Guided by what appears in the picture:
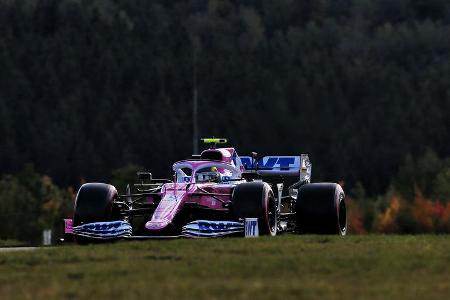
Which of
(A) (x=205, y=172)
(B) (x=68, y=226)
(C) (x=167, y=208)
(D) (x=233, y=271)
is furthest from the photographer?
(A) (x=205, y=172)

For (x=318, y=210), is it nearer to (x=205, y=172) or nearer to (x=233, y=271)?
(x=205, y=172)

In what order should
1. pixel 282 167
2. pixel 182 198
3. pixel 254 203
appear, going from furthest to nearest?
pixel 282 167, pixel 182 198, pixel 254 203

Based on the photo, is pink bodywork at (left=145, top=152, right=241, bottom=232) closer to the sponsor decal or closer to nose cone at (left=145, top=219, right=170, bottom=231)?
nose cone at (left=145, top=219, right=170, bottom=231)

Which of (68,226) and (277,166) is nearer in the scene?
(68,226)

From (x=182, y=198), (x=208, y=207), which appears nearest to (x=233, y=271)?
(x=182, y=198)

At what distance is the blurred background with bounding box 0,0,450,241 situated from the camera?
102 meters

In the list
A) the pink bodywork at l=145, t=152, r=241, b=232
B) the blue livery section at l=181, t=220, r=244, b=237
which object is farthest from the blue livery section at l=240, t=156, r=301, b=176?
the blue livery section at l=181, t=220, r=244, b=237

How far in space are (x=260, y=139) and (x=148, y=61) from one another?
55441 millimetres

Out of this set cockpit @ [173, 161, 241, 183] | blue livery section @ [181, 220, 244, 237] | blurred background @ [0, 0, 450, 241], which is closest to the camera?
blue livery section @ [181, 220, 244, 237]

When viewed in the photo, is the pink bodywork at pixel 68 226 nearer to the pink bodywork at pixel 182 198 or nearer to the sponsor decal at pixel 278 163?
the pink bodywork at pixel 182 198

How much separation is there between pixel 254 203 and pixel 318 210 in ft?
5.53

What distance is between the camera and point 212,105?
5344 inches

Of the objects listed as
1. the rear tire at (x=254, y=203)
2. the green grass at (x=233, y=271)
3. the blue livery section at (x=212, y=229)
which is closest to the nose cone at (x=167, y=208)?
the blue livery section at (x=212, y=229)

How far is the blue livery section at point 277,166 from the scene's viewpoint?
2733cm
